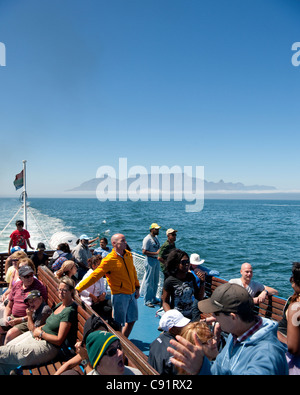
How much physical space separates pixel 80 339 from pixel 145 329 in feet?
7.29

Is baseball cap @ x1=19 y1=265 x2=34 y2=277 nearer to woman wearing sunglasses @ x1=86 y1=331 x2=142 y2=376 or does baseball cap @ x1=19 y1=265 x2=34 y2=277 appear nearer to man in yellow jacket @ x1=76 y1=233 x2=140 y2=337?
man in yellow jacket @ x1=76 y1=233 x2=140 y2=337

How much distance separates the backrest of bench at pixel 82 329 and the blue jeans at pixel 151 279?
212 centimetres

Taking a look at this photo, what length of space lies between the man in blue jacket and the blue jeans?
4484 mm

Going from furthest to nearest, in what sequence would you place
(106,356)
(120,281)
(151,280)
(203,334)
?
(151,280) < (120,281) < (203,334) < (106,356)

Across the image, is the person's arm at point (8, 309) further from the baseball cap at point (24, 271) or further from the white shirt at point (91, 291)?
the white shirt at point (91, 291)

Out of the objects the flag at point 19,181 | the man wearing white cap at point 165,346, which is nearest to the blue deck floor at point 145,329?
the man wearing white cap at point 165,346

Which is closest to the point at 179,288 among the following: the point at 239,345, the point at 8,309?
the point at 239,345

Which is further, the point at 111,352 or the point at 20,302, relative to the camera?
the point at 20,302

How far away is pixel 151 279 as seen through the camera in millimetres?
6457

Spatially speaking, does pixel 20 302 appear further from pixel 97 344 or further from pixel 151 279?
pixel 151 279

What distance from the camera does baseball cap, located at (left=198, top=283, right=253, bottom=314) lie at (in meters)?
1.80

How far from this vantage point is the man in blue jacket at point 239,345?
151cm

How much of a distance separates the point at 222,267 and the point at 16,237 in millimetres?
14575

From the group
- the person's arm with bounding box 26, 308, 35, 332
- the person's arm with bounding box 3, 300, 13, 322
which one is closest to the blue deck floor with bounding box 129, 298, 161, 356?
the person's arm with bounding box 26, 308, 35, 332
